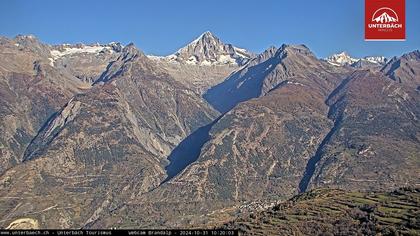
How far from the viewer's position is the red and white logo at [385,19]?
294 feet

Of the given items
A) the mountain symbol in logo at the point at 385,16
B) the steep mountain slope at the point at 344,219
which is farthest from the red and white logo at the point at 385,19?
the steep mountain slope at the point at 344,219

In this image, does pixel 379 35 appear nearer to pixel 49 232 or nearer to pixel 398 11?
pixel 398 11

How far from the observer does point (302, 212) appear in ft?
619

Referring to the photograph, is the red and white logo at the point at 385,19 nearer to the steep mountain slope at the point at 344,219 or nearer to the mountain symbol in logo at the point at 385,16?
the mountain symbol in logo at the point at 385,16

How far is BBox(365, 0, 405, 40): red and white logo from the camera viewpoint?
3533 inches

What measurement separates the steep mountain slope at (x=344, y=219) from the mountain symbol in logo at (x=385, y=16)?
64747 mm

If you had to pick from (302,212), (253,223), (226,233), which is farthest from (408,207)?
(226,233)

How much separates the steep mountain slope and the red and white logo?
64301mm

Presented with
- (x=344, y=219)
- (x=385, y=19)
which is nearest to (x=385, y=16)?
(x=385, y=19)

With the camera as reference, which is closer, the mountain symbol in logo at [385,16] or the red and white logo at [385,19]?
the red and white logo at [385,19]

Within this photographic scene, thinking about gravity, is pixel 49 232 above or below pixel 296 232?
below

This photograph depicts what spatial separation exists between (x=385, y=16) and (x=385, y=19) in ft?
1.91

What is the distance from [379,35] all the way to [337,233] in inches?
3117

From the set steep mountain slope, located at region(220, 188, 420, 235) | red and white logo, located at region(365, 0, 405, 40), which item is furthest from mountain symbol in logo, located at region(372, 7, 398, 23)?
steep mountain slope, located at region(220, 188, 420, 235)
